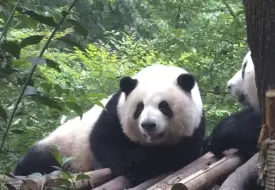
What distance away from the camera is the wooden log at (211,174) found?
3046 millimetres

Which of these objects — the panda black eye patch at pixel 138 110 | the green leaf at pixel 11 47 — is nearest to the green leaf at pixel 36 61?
the green leaf at pixel 11 47

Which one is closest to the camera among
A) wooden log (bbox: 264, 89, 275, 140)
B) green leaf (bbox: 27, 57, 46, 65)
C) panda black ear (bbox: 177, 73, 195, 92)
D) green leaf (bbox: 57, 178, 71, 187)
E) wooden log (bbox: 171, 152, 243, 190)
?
wooden log (bbox: 264, 89, 275, 140)

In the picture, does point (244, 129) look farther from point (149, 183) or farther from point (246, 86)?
point (149, 183)

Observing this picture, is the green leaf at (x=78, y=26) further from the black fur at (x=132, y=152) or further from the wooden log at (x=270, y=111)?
the black fur at (x=132, y=152)

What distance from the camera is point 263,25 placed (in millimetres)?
2617

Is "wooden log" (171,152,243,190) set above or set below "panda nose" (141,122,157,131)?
below

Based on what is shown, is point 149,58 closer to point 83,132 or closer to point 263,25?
point 83,132

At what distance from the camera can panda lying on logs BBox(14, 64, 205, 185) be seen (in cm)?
Result: 407

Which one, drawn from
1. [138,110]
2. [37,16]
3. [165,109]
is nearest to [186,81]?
[165,109]

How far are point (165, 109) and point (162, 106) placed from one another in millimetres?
32

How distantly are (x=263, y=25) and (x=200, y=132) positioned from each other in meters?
1.79

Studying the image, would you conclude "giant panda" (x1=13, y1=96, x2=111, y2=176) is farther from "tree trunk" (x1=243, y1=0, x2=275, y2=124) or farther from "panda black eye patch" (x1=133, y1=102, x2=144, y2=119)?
"tree trunk" (x1=243, y1=0, x2=275, y2=124)

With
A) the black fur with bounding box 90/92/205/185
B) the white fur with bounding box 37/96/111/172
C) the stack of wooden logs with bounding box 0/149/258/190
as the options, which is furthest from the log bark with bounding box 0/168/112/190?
the white fur with bounding box 37/96/111/172

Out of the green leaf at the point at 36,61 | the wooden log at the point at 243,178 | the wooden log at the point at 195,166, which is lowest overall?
the wooden log at the point at 195,166
